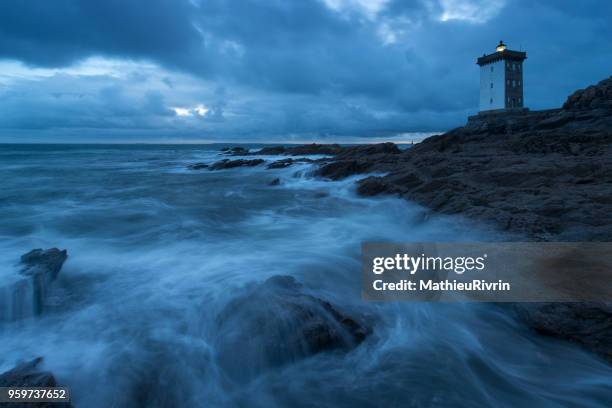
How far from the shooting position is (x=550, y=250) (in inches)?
183

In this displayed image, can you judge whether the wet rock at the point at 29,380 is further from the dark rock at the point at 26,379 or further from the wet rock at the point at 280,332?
the wet rock at the point at 280,332

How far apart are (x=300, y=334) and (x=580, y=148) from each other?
42.1ft

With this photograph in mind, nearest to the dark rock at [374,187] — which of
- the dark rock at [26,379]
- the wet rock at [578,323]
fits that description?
the wet rock at [578,323]

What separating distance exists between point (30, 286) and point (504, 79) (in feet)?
129

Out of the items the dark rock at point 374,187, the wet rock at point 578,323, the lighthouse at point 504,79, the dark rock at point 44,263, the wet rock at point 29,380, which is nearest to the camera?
the wet rock at point 29,380

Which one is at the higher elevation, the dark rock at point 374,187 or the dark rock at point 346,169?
the dark rock at point 346,169

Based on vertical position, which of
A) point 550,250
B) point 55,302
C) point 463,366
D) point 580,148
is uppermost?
point 580,148

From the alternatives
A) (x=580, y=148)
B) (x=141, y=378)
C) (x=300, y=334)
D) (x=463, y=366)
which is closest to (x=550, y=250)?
(x=463, y=366)

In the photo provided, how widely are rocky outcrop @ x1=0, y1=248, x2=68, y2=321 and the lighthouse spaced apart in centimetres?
3739

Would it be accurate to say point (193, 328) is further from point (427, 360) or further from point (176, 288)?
point (427, 360)

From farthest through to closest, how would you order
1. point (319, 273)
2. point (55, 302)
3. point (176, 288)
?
point (319, 273)
point (176, 288)
point (55, 302)

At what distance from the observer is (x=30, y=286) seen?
5.14m

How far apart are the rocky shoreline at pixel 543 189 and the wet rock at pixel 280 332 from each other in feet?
6.98

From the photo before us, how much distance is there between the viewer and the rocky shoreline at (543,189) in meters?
3.82
